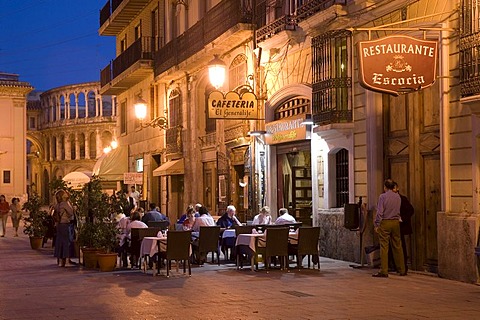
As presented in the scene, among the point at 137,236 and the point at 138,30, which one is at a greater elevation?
the point at 138,30

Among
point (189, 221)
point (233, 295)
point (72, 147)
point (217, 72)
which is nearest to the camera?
point (233, 295)

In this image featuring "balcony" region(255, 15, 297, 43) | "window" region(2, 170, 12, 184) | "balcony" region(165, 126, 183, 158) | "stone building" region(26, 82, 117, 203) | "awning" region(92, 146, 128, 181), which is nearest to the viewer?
"balcony" region(255, 15, 297, 43)

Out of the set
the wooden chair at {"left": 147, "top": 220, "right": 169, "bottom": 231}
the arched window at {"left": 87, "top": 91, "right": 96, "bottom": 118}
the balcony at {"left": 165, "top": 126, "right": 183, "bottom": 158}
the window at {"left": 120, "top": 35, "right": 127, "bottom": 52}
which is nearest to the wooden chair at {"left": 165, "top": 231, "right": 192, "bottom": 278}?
the wooden chair at {"left": 147, "top": 220, "right": 169, "bottom": 231}

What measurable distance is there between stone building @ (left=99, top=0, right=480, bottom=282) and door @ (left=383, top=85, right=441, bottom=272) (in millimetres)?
29

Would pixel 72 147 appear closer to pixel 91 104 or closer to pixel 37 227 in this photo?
pixel 91 104

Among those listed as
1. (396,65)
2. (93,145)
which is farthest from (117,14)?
(93,145)

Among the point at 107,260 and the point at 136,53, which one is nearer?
the point at 107,260

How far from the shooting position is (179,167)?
3030cm

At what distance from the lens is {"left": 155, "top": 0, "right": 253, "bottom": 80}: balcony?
23.7 metres

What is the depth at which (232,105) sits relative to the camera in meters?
22.4

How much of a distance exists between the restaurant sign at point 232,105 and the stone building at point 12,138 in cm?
4624

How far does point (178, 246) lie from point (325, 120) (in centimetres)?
451

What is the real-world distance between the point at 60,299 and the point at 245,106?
1048cm

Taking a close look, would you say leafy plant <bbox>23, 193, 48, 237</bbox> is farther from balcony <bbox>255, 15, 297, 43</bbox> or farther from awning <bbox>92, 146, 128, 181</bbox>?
awning <bbox>92, 146, 128, 181</bbox>
